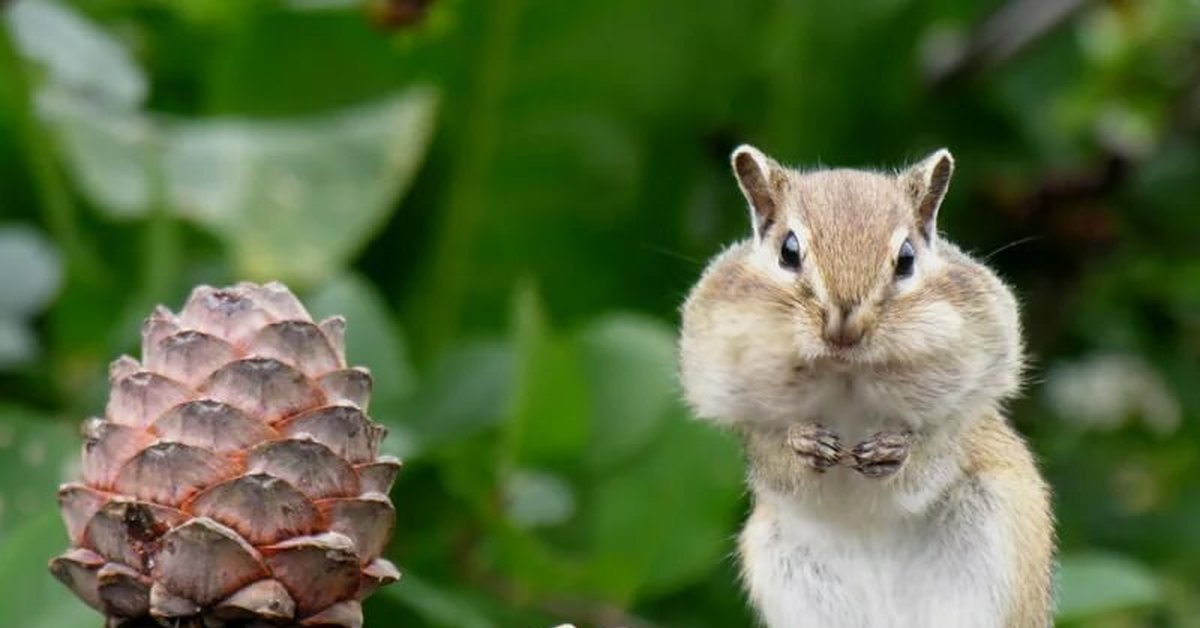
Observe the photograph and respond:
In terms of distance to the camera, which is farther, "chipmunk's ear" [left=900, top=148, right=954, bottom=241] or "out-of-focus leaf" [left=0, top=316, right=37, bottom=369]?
"out-of-focus leaf" [left=0, top=316, right=37, bottom=369]

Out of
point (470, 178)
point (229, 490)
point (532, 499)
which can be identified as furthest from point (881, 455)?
point (470, 178)

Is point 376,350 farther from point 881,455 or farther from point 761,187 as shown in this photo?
point 881,455

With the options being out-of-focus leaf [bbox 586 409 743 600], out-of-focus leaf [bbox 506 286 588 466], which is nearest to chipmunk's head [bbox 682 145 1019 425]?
out-of-focus leaf [bbox 506 286 588 466]

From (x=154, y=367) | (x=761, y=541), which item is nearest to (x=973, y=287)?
(x=761, y=541)

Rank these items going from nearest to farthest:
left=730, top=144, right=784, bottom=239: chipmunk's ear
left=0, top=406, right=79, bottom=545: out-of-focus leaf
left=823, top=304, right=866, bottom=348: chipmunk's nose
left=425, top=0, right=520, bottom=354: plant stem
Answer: left=823, top=304, right=866, bottom=348: chipmunk's nose
left=730, top=144, right=784, bottom=239: chipmunk's ear
left=0, top=406, right=79, bottom=545: out-of-focus leaf
left=425, top=0, right=520, bottom=354: plant stem

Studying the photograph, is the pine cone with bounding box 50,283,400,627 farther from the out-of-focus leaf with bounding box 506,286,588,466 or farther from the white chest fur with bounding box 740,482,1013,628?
the out-of-focus leaf with bounding box 506,286,588,466

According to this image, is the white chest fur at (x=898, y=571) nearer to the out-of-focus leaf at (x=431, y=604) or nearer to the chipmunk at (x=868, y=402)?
the chipmunk at (x=868, y=402)
